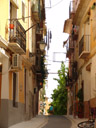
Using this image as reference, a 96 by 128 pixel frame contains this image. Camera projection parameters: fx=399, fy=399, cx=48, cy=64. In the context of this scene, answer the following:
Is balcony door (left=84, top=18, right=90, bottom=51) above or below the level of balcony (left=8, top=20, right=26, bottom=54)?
above

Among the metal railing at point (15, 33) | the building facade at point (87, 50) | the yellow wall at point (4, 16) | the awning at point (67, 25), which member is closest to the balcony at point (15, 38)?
the metal railing at point (15, 33)

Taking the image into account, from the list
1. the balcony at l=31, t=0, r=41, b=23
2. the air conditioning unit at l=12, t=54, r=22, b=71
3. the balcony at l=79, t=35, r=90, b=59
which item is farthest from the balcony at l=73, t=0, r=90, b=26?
the air conditioning unit at l=12, t=54, r=22, b=71

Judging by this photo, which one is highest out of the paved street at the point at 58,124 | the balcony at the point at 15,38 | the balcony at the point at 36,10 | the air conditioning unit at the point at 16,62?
the balcony at the point at 36,10

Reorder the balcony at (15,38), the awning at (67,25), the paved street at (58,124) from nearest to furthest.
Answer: the balcony at (15,38), the paved street at (58,124), the awning at (67,25)

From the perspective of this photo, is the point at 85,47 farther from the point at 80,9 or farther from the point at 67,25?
the point at 67,25

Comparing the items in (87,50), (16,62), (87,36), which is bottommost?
(16,62)

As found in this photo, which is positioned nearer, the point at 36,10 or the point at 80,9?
the point at 80,9

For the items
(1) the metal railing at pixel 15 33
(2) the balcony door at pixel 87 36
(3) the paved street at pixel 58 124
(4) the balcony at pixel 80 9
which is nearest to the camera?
(1) the metal railing at pixel 15 33

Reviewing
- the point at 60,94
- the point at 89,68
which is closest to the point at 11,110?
the point at 89,68

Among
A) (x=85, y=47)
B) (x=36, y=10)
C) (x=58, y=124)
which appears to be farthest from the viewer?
(x=36, y=10)

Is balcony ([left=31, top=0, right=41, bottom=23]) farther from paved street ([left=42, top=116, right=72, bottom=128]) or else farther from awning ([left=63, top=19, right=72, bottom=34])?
paved street ([left=42, top=116, right=72, bottom=128])

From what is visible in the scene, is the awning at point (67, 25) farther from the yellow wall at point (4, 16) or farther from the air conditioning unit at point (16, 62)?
the yellow wall at point (4, 16)

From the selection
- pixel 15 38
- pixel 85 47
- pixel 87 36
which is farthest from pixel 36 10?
pixel 15 38

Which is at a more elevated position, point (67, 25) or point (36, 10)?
point (67, 25)
